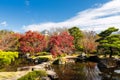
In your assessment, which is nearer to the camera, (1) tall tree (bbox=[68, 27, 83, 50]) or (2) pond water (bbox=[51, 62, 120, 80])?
(2) pond water (bbox=[51, 62, 120, 80])

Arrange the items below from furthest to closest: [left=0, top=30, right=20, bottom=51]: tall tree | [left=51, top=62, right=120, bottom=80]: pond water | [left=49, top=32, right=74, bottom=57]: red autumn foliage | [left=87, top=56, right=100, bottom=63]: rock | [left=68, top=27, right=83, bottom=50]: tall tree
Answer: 1. [left=68, top=27, right=83, bottom=50]: tall tree
2. [left=0, top=30, right=20, bottom=51]: tall tree
3. [left=87, top=56, right=100, bottom=63]: rock
4. [left=49, top=32, right=74, bottom=57]: red autumn foliage
5. [left=51, top=62, right=120, bottom=80]: pond water

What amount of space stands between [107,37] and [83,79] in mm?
13521

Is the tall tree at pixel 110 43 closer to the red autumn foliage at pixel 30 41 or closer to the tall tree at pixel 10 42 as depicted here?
the red autumn foliage at pixel 30 41

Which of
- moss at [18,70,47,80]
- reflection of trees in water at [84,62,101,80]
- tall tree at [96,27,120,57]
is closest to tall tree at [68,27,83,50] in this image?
tall tree at [96,27,120,57]

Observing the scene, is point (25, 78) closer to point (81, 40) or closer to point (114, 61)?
point (114, 61)

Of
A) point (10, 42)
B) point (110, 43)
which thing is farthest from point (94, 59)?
point (10, 42)

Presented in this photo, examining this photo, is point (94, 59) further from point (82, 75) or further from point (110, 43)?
point (82, 75)

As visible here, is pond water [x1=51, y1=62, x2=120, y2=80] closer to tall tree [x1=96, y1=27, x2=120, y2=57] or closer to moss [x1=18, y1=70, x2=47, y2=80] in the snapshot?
moss [x1=18, y1=70, x2=47, y2=80]

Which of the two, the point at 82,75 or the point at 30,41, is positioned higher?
the point at 30,41

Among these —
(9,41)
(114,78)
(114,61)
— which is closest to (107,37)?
(114,61)

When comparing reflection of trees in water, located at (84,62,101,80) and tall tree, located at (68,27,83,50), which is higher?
tall tree, located at (68,27,83,50)

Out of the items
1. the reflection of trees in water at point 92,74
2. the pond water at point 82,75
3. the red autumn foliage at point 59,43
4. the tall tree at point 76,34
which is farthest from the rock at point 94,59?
the tall tree at point 76,34

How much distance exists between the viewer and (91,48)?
151 ft

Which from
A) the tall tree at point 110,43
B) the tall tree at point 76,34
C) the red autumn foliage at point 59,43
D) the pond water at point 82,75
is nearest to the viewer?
the pond water at point 82,75
